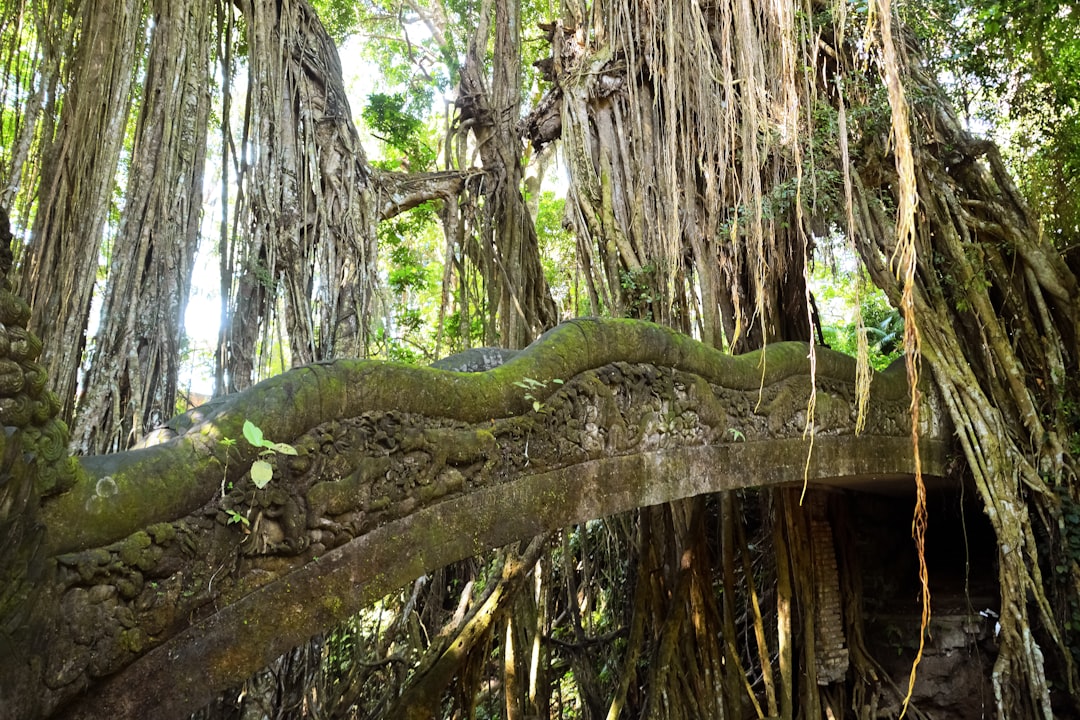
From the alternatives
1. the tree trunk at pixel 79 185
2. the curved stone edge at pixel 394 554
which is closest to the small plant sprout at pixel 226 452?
the curved stone edge at pixel 394 554

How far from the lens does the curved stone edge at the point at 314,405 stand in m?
1.56

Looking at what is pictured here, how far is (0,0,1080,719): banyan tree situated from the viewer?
270cm

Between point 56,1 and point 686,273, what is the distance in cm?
328

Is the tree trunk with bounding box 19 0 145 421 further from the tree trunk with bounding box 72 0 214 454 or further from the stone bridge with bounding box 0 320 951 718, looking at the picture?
the stone bridge with bounding box 0 320 951 718

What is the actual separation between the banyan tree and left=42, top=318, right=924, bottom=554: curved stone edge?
18 centimetres

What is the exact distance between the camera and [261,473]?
5.88 feet

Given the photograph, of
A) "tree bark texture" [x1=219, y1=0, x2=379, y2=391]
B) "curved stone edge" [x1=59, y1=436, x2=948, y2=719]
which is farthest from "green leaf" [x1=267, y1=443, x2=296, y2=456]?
"tree bark texture" [x1=219, y1=0, x2=379, y2=391]

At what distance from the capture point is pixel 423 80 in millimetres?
7617

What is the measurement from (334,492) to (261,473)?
9.2 inches

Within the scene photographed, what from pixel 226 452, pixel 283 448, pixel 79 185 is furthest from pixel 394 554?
pixel 79 185

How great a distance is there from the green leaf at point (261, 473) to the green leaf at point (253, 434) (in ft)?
0.15

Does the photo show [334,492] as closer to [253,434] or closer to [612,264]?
[253,434]

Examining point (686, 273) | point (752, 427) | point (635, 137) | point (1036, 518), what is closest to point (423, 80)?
point (635, 137)

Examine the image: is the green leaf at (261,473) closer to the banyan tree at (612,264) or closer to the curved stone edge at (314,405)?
the curved stone edge at (314,405)
